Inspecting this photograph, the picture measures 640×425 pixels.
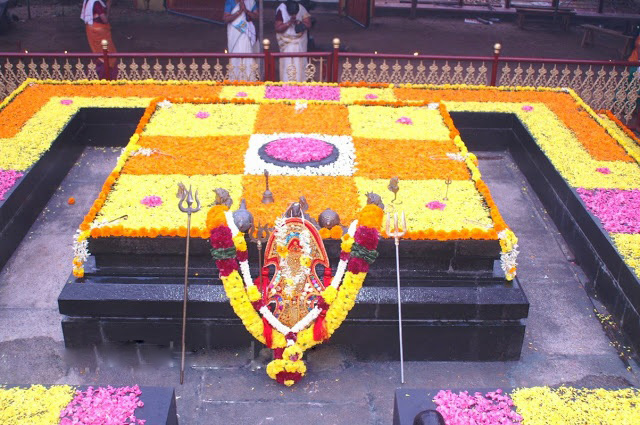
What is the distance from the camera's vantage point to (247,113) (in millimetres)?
11797

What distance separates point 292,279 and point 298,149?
140 inches

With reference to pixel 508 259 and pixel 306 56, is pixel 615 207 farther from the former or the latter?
pixel 306 56

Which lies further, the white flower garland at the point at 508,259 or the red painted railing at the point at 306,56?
the red painted railing at the point at 306,56

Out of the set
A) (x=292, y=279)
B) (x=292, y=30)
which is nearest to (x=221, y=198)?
(x=292, y=279)

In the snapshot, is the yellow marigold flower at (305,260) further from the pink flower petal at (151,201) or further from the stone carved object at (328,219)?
the pink flower petal at (151,201)

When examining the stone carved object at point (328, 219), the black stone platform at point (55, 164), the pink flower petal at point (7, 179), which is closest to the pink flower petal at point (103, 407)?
the stone carved object at point (328, 219)

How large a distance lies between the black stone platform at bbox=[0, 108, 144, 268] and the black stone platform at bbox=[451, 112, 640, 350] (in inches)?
249

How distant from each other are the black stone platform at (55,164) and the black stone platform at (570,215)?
6.32 m

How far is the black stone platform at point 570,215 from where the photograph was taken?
809 centimetres

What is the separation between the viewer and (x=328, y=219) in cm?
766

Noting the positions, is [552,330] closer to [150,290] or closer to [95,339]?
[150,290]

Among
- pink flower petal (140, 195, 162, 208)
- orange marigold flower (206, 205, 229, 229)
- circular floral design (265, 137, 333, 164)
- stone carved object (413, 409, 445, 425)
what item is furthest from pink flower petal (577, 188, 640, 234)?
pink flower petal (140, 195, 162, 208)

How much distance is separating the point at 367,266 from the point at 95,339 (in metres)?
3.25

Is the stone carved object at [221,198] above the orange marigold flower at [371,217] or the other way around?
the other way around
